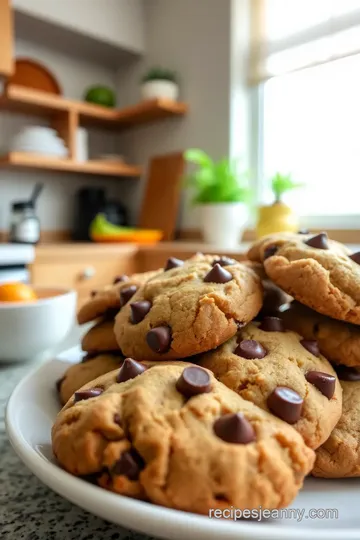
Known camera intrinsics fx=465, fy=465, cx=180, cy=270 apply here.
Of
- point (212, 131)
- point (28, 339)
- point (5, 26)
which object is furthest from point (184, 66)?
point (28, 339)

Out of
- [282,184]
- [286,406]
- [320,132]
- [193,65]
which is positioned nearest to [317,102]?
[320,132]

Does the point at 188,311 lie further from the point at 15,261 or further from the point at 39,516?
the point at 15,261

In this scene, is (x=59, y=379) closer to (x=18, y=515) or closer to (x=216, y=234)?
(x=18, y=515)

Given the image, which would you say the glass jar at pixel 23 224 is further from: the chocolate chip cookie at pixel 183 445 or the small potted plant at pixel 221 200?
the chocolate chip cookie at pixel 183 445

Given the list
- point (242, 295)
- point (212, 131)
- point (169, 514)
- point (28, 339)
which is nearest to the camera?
point (169, 514)

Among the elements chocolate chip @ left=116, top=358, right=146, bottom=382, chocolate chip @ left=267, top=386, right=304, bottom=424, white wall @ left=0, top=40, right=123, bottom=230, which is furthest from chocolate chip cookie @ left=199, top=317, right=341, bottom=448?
white wall @ left=0, top=40, right=123, bottom=230

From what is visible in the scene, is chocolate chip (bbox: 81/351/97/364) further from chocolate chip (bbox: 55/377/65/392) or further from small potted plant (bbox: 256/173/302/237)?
small potted plant (bbox: 256/173/302/237)

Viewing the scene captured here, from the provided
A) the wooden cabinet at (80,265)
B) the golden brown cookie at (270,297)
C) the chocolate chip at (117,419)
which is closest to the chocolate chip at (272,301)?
the golden brown cookie at (270,297)
